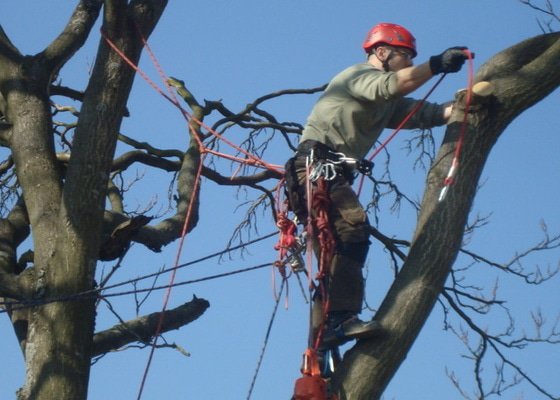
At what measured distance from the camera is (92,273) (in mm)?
5656

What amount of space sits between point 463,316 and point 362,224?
1821 millimetres

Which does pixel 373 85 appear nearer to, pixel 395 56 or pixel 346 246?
pixel 395 56

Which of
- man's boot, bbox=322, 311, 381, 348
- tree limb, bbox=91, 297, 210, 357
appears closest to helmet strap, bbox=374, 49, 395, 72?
man's boot, bbox=322, 311, 381, 348

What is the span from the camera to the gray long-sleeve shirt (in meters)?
5.10

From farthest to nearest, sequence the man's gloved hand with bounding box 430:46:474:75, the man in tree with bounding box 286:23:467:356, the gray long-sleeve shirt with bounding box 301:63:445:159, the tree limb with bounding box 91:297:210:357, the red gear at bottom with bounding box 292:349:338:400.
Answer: the tree limb with bounding box 91:297:210:357
the gray long-sleeve shirt with bounding box 301:63:445:159
the man in tree with bounding box 286:23:467:356
the man's gloved hand with bounding box 430:46:474:75
the red gear at bottom with bounding box 292:349:338:400

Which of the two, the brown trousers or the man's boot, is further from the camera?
the brown trousers

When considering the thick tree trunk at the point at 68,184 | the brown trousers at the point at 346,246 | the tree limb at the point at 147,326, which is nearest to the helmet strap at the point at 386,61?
the brown trousers at the point at 346,246

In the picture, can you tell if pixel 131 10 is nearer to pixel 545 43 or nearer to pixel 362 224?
pixel 362 224

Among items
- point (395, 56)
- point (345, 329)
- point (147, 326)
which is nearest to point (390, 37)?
point (395, 56)

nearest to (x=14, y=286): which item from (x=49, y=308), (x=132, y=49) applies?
(x=49, y=308)

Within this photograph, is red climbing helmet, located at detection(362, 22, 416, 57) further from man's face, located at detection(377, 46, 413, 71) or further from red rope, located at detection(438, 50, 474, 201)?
red rope, located at detection(438, 50, 474, 201)

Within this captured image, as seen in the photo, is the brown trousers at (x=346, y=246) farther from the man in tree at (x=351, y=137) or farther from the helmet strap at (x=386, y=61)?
the helmet strap at (x=386, y=61)

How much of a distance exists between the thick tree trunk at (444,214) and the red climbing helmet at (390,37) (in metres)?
0.73

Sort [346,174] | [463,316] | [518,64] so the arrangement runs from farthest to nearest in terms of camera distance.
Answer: [463,316]
[346,174]
[518,64]
